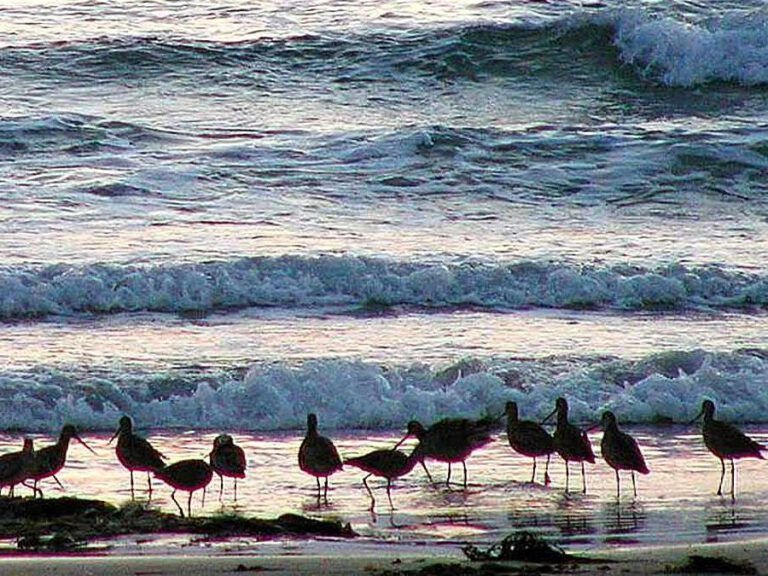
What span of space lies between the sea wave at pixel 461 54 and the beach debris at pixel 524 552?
16148 mm

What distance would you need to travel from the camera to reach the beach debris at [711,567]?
21.4 ft

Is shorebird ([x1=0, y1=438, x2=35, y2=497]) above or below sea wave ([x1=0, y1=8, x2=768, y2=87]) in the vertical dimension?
below

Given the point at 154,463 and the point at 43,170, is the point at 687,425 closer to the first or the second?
the point at 154,463

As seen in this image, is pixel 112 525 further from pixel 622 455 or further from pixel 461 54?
pixel 461 54

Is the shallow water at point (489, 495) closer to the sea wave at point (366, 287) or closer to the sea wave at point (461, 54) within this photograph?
the sea wave at point (366, 287)

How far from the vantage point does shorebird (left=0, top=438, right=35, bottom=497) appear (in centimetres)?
867

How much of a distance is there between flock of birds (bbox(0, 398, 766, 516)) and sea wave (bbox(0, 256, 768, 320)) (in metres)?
4.45

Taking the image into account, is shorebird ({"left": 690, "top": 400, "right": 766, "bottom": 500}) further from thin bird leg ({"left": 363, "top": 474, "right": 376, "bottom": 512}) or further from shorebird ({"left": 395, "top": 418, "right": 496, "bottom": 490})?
thin bird leg ({"left": 363, "top": 474, "right": 376, "bottom": 512})

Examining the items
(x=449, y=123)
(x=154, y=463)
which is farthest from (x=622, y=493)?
(x=449, y=123)

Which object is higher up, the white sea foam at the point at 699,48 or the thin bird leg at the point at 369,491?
the white sea foam at the point at 699,48

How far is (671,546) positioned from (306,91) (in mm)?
15499

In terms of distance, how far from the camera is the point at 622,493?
9016mm

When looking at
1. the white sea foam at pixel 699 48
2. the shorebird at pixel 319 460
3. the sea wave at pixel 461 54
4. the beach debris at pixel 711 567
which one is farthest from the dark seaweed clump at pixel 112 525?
the white sea foam at pixel 699 48

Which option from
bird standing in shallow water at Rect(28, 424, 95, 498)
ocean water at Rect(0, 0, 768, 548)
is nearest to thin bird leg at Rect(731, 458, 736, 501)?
ocean water at Rect(0, 0, 768, 548)
